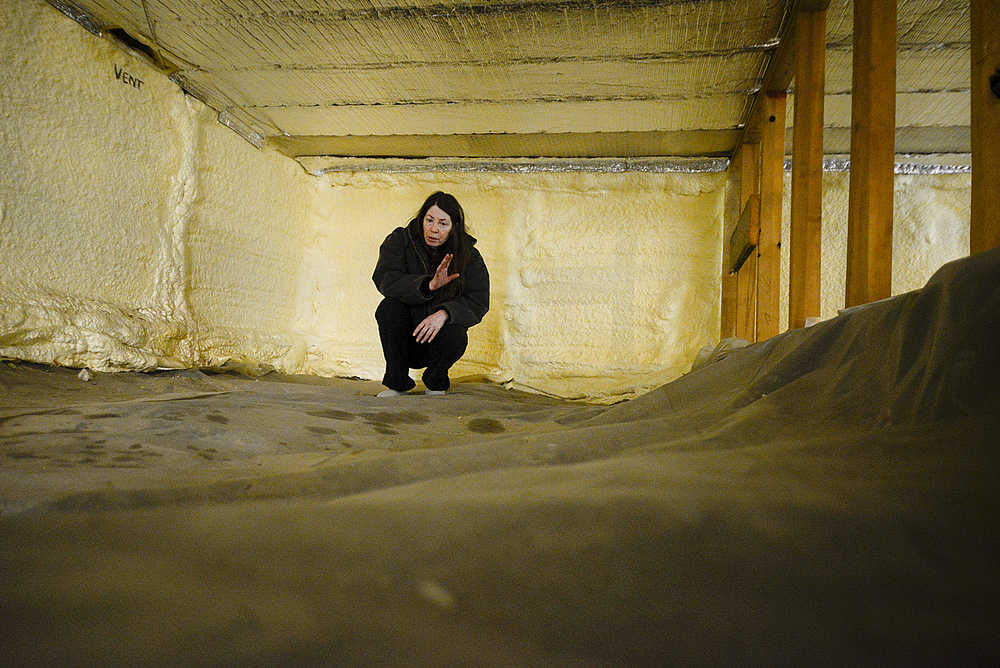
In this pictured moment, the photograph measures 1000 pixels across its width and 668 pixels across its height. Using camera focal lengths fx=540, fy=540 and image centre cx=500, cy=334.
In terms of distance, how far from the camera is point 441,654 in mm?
302

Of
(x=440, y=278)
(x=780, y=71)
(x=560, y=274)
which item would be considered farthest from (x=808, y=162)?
(x=560, y=274)

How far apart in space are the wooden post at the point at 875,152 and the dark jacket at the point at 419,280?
1.32 m

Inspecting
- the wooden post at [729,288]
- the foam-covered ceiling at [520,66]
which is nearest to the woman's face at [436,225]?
the foam-covered ceiling at [520,66]

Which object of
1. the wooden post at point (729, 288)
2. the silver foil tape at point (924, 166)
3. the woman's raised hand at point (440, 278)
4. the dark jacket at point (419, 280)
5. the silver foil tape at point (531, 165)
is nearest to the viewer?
the woman's raised hand at point (440, 278)

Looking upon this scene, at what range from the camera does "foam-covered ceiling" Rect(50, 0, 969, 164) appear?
177 centimetres

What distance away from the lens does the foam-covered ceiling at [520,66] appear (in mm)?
1767

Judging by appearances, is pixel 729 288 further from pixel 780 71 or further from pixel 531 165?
pixel 531 165

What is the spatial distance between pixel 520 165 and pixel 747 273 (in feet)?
4.47

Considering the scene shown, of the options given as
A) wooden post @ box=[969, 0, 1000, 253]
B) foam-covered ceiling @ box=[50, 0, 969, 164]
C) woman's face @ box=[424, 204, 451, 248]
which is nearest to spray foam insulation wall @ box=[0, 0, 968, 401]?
foam-covered ceiling @ box=[50, 0, 969, 164]

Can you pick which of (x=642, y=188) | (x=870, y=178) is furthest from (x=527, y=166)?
(x=870, y=178)

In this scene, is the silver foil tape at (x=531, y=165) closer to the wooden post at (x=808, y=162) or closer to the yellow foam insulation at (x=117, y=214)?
the yellow foam insulation at (x=117, y=214)

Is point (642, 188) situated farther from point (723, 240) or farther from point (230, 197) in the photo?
point (230, 197)

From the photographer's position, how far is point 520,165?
3061 millimetres

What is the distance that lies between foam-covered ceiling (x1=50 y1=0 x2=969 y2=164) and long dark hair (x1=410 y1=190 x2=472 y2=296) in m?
0.50
